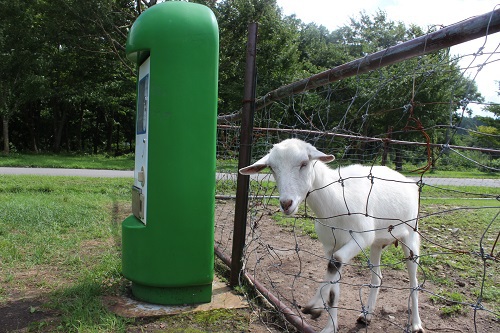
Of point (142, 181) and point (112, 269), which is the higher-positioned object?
point (142, 181)

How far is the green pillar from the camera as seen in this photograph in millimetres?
3131

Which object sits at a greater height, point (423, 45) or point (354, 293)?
point (423, 45)

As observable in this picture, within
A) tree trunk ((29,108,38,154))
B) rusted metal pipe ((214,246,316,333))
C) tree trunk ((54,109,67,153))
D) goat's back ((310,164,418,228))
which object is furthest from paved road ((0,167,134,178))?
tree trunk ((29,108,38,154))

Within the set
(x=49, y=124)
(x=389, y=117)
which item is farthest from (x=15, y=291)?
(x=49, y=124)

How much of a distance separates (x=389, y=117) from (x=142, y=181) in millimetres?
13577

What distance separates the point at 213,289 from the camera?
363 centimetres

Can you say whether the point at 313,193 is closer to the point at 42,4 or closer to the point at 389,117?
the point at 389,117

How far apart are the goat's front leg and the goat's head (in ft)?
1.44

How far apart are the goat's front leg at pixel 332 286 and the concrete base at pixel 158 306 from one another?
30.5 inches

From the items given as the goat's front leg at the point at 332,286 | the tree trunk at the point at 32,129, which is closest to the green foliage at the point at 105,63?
the tree trunk at the point at 32,129

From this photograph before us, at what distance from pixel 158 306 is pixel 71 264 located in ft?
4.85

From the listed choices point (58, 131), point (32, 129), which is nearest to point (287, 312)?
point (58, 131)

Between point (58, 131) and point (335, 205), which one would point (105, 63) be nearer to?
point (58, 131)

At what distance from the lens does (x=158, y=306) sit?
3209 mm
